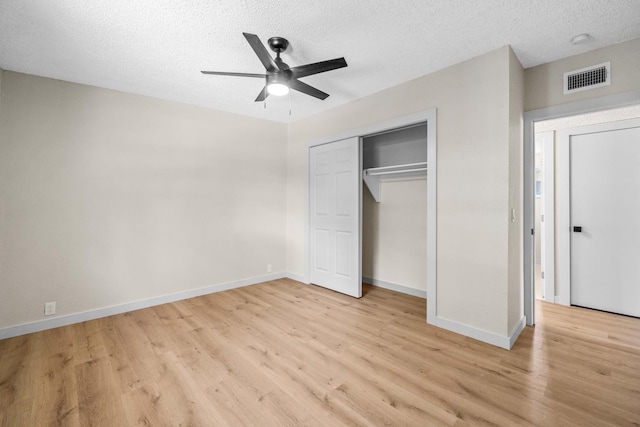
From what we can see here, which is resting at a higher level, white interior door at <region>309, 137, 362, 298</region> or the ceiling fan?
the ceiling fan

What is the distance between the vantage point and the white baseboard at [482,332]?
2.49 m

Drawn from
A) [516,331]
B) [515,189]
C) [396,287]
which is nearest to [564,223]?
[515,189]

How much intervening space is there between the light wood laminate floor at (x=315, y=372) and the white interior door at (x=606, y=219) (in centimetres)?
29

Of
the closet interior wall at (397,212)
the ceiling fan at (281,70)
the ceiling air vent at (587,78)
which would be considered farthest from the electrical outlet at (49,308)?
the ceiling air vent at (587,78)

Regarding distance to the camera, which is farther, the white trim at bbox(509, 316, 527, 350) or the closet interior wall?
the closet interior wall

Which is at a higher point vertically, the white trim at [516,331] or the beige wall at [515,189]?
the beige wall at [515,189]

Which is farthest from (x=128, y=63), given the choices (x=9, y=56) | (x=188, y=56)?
(x=9, y=56)

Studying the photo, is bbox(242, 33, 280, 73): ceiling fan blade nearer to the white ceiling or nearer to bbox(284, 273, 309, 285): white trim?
the white ceiling

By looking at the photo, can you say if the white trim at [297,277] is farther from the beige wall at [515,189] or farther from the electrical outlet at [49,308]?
the electrical outlet at [49,308]

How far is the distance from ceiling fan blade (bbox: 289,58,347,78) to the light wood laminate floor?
240cm

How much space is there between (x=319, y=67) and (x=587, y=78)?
253 cm

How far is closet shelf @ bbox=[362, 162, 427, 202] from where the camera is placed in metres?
3.60

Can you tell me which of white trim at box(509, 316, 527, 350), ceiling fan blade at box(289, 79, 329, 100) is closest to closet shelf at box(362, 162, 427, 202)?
ceiling fan blade at box(289, 79, 329, 100)

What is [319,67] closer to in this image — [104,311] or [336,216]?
[336,216]
